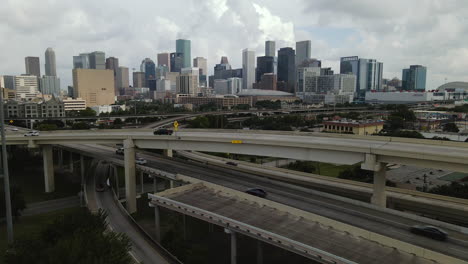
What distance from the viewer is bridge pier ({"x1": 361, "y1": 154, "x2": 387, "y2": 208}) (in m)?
31.0

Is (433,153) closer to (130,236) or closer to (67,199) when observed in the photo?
(130,236)

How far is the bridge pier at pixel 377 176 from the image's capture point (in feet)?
102

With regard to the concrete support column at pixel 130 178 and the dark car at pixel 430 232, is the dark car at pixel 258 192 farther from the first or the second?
the concrete support column at pixel 130 178

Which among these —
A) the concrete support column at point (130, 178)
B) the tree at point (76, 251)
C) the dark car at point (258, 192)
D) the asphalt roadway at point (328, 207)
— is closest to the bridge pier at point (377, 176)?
the asphalt roadway at point (328, 207)

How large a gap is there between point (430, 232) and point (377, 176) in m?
9.61

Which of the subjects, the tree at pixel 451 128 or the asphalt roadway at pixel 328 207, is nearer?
the asphalt roadway at pixel 328 207

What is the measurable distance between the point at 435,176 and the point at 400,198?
101ft

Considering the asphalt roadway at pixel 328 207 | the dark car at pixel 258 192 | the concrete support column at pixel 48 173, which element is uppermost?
the dark car at pixel 258 192

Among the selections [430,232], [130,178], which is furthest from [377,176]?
[130,178]

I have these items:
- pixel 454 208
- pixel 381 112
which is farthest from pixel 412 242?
pixel 381 112

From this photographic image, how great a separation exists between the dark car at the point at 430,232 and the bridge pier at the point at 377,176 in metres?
8.66

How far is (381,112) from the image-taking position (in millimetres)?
179250

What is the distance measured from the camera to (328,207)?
28.3m

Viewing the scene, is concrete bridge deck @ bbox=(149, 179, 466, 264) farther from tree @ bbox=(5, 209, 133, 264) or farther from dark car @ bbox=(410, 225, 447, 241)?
tree @ bbox=(5, 209, 133, 264)
